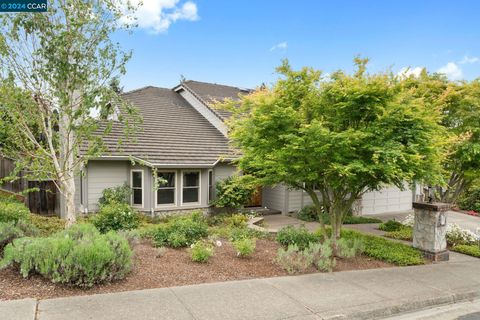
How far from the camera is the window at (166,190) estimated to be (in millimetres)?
12828

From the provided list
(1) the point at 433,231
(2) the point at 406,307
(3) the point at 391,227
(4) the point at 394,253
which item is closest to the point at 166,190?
(4) the point at 394,253

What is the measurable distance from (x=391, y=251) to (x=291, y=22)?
9563mm

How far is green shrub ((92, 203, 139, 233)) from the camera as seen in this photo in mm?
9593

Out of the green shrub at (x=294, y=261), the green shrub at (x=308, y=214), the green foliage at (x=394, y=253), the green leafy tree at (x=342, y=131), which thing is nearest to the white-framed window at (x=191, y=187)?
the green shrub at (x=308, y=214)

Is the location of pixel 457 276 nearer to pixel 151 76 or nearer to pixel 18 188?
pixel 18 188

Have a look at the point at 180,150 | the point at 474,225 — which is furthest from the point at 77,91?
the point at 474,225

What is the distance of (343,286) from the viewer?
5.83 meters

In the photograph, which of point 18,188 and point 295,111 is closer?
point 295,111

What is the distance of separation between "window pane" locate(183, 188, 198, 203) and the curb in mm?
9392

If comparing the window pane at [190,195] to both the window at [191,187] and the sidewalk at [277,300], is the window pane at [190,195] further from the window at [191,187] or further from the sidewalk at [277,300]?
the sidewalk at [277,300]

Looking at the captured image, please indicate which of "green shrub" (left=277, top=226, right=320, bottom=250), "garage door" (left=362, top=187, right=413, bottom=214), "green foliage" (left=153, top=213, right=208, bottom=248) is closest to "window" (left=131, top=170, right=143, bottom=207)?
"green foliage" (left=153, top=213, right=208, bottom=248)

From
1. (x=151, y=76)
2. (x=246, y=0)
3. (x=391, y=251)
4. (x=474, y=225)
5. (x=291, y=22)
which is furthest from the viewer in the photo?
(x=151, y=76)

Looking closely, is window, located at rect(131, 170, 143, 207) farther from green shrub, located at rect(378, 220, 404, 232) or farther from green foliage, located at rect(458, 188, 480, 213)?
green foliage, located at rect(458, 188, 480, 213)

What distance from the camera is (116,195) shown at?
1183 cm
